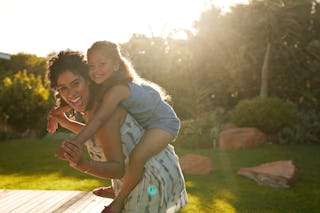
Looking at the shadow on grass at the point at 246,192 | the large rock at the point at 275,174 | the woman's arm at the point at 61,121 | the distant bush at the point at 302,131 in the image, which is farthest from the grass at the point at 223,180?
the woman's arm at the point at 61,121

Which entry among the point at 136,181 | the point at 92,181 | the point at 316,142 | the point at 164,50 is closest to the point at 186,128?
the point at 316,142

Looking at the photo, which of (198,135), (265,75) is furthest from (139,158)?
(265,75)

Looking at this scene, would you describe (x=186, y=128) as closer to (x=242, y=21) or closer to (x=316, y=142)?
(x=316, y=142)

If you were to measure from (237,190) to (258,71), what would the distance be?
20.0 meters

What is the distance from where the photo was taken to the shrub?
14.9m

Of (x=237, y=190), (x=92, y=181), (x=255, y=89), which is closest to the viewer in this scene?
(x=237, y=190)

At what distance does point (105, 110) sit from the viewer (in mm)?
1873

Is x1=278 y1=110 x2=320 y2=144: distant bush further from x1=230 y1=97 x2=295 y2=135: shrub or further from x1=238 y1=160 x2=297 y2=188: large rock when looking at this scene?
x1=238 y1=160 x2=297 y2=188: large rock

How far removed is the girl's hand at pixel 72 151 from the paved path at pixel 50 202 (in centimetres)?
259

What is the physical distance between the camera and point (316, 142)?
15000 mm

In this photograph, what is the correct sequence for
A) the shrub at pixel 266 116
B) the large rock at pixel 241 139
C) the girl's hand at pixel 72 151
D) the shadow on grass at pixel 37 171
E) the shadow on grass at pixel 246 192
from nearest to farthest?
the girl's hand at pixel 72 151 → the shadow on grass at pixel 246 192 → the shadow on grass at pixel 37 171 → the large rock at pixel 241 139 → the shrub at pixel 266 116

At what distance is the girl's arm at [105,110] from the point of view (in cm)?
181

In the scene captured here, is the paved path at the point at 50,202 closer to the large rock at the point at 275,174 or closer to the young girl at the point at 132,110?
the young girl at the point at 132,110

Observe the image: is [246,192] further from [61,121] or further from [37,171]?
[61,121]
